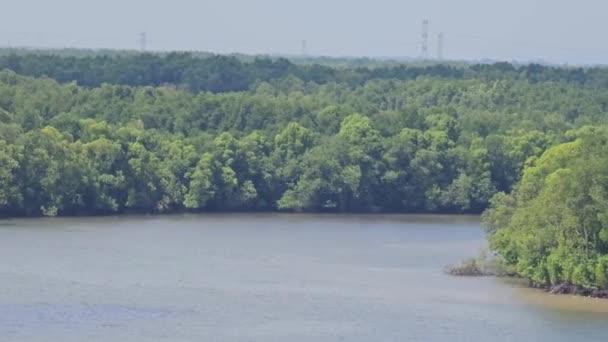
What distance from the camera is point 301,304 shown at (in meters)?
43.5

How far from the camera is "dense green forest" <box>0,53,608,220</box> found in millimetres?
67938

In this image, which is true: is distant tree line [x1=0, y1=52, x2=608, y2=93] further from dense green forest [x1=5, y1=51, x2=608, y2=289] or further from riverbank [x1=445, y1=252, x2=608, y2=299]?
riverbank [x1=445, y1=252, x2=608, y2=299]

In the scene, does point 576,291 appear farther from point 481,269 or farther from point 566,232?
point 481,269

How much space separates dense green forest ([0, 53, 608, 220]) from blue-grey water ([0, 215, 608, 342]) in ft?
20.1

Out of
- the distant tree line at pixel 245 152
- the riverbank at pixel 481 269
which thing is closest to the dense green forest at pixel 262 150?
the distant tree line at pixel 245 152

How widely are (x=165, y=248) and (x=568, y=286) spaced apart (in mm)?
14180

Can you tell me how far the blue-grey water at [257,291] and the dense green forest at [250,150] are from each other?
614 centimetres

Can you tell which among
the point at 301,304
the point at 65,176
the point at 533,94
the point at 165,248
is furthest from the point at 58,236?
the point at 533,94

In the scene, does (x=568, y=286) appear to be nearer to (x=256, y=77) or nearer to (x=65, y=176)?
(x=65, y=176)

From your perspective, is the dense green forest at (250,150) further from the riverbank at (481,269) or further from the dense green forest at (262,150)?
the riverbank at (481,269)

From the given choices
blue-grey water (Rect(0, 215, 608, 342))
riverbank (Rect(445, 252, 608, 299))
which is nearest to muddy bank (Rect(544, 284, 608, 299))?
blue-grey water (Rect(0, 215, 608, 342))

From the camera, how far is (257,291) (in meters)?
45.3

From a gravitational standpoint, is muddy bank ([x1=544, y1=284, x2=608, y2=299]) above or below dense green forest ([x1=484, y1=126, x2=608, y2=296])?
below

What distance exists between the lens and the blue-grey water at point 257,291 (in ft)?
131
